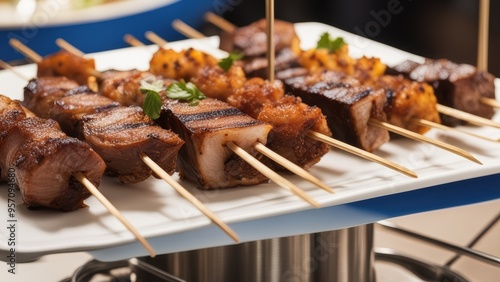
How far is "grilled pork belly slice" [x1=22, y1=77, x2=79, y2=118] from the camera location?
132 inches

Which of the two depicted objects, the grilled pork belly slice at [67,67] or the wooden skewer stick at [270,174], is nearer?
the wooden skewer stick at [270,174]

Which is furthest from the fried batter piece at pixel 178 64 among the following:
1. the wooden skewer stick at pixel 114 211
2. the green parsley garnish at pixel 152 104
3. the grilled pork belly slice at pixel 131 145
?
the wooden skewer stick at pixel 114 211

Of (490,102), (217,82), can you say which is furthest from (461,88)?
(217,82)

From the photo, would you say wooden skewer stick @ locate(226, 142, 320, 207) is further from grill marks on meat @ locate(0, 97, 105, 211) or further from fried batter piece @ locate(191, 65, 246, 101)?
fried batter piece @ locate(191, 65, 246, 101)

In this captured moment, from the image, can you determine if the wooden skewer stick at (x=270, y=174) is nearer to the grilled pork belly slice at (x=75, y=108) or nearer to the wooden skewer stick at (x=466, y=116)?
the grilled pork belly slice at (x=75, y=108)

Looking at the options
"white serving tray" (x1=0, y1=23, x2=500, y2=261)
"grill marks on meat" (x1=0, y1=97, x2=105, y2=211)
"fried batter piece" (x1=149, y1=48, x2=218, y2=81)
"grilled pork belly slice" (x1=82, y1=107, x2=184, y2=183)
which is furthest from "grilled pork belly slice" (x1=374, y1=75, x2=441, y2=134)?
"grill marks on meat" (x1=0, y1=97, x2=105, y2=211)

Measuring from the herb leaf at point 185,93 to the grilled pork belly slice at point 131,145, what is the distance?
224mm

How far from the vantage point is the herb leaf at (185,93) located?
3150 millimetres

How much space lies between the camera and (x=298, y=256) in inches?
124

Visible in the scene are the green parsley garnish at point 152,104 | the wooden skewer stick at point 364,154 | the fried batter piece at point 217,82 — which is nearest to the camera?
the wooden skewer stick at point 364,154

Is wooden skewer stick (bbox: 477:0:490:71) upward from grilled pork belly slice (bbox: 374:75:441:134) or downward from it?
upward

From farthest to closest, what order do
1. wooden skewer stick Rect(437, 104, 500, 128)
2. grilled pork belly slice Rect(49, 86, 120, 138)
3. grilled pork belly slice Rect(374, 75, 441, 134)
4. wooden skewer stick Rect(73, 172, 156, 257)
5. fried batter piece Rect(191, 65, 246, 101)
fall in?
fried batter piece Rect(191, 65, 246, 101) → grilled pork belly slice Rect(374, 75, 441, 134) → wooden skewer stick Rect(437, 104, 500, 128) → grilled pork belly slice Rect(49, 86, 120, 138) → wooden skewer stick Rect(73, 172, 156, 257)

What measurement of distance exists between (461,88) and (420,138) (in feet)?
2.14

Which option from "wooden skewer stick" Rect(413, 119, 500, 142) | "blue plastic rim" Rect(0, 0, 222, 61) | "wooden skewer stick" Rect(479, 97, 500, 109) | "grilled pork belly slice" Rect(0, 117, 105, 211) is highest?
"blue plastic rim" Rect(0, 0, 222, 61)
